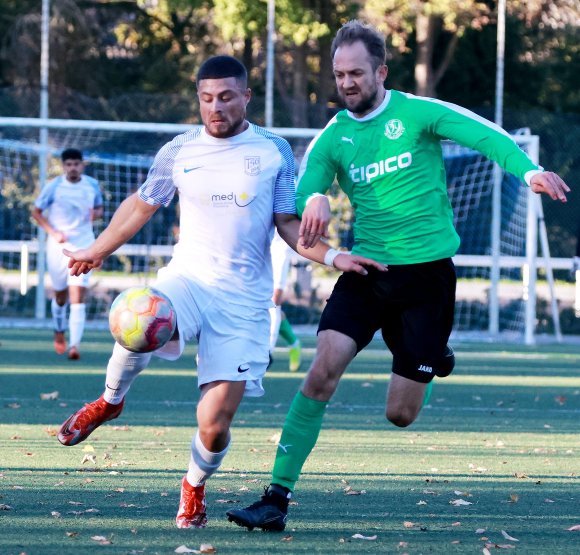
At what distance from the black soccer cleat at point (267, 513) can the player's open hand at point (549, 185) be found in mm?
1663

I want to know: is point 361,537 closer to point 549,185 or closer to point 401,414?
point 401,414

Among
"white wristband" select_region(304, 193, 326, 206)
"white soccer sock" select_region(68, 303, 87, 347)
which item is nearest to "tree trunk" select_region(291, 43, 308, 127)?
"white soccer sock" select_region(68, 303, 87, 347)

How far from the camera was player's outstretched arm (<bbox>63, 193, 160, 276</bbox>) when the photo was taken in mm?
6141

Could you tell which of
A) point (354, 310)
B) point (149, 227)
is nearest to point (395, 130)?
point (354, 310)

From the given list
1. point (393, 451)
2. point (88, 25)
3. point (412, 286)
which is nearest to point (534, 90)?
point (88, 25)

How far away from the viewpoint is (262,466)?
309 inches

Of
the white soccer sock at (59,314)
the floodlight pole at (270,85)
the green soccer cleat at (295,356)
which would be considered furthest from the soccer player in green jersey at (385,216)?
the floodlight pole at (270,85)

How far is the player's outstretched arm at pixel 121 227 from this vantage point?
6141 millimetres

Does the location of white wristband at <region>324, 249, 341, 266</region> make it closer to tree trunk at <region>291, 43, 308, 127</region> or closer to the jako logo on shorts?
the jako logo on shorts

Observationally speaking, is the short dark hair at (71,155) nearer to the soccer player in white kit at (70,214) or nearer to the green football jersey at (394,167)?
the soccer player in white kit at (70,214)

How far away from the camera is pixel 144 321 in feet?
18.6

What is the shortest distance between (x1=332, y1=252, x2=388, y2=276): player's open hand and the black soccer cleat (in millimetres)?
981

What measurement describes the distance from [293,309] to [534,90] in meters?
13.6

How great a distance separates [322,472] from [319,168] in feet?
6.81
